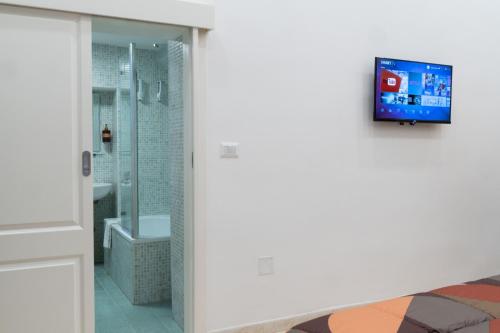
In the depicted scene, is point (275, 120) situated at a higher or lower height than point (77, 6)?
lower

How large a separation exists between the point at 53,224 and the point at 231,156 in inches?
42.1

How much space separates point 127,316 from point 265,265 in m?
1.13

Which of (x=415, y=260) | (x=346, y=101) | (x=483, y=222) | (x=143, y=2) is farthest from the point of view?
(x=483, y=222)

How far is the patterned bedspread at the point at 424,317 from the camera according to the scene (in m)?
1.65

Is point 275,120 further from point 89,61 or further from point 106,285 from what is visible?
point 106,285

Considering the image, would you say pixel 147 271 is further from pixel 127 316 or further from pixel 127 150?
pixel 127 150

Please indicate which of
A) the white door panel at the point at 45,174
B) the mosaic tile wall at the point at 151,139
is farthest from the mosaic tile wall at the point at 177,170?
the mosaic tile wall at the point at 151,139

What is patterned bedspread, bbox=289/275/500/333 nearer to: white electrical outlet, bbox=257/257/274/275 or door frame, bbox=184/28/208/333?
door frame, bbox=184/28/208/333

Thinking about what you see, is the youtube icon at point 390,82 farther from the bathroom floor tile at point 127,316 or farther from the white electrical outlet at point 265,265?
the bathroom floor tile at point 127,316

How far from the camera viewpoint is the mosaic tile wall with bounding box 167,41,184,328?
3.15 meters

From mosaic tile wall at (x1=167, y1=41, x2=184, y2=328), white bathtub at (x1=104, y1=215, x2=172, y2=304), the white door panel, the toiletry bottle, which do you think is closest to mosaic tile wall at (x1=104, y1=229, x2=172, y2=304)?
white bathtub at (x1=104, y1=215, x2=172, y2=304)

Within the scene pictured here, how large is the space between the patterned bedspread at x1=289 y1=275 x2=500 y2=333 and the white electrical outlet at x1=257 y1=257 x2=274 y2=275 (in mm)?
1238

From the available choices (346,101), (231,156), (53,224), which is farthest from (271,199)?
(53,224)

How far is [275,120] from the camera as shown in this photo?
3.09 meters
